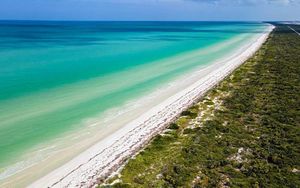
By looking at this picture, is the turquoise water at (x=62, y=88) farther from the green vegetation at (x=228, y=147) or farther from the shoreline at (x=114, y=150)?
the green vegetation at (x=228, y=147)

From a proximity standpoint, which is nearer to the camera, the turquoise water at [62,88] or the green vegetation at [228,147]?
the green vegetation at [228,147]

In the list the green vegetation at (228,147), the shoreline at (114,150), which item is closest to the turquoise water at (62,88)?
the shoreline at (114,150)

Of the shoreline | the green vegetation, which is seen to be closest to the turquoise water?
the shoreline

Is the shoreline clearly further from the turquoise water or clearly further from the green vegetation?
the turquoise water

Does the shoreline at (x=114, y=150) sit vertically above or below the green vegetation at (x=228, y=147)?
above

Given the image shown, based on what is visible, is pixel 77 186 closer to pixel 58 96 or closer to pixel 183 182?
pixel 183 182

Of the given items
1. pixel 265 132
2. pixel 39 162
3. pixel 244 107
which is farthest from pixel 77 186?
pixel 244 107
